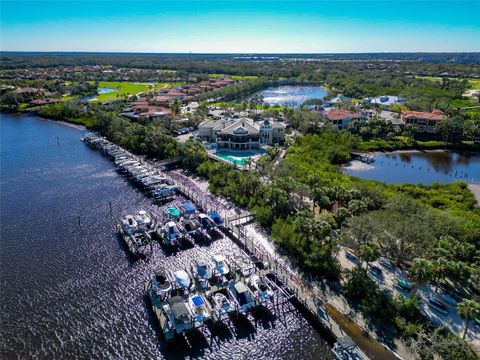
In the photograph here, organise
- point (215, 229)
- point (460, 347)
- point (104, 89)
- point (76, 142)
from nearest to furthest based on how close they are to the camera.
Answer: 1. point (460, 347)
2. point (215, 229)
3. point (76, 142)
4. point (104, 89)

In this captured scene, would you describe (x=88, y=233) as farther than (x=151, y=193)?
No

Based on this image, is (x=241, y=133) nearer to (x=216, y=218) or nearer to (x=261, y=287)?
(x=216, y=218)

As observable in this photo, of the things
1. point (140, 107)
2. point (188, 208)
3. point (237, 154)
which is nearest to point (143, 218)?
point (188, 208)

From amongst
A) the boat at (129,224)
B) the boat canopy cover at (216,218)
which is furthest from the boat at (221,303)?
the boat at (129,224)

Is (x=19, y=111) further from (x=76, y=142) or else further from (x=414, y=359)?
(x=414, y=359)

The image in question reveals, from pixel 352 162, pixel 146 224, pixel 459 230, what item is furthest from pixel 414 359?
pixel 352 162

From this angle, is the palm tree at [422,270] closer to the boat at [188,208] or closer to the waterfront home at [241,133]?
the boat at [188,208]

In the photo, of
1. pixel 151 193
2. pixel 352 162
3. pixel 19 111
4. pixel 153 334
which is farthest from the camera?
pixel 19 111
